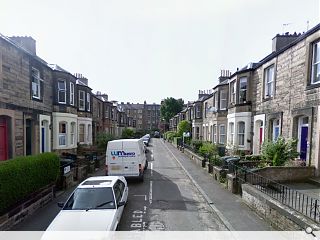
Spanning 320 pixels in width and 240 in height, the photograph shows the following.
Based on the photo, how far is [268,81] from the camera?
1414cm

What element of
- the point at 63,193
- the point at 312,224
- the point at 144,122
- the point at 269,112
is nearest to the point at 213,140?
the point at 269,112

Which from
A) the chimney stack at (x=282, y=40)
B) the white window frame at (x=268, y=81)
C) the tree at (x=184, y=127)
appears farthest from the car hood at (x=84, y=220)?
the tree at (x=184, y=127)

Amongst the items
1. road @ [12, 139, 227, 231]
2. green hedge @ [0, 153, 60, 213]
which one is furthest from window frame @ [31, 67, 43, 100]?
road @ [12, 139, 227, 231]

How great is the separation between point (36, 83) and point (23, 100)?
231cm

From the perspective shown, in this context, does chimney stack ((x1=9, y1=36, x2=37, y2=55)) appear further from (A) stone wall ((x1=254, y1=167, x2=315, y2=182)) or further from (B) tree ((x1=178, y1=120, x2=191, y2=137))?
(B) tree ((x1=178, y1=120, x2=191, y2=137))

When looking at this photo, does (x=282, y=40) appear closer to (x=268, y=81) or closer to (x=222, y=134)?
(x=268, y=81)

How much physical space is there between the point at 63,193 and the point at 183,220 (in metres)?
5.87

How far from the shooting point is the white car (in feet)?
16.6

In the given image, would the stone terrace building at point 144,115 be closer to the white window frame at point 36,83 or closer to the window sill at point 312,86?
the white window frame at point 36,83

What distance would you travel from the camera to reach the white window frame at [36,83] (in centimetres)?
1260

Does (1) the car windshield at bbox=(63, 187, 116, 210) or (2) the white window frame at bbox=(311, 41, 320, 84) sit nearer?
(1) the car windshield at bbox=(63, 187, 116, 210)

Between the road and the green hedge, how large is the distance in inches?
32.2

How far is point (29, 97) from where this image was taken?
467 inches

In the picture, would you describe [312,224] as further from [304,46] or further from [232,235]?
[304,46]
